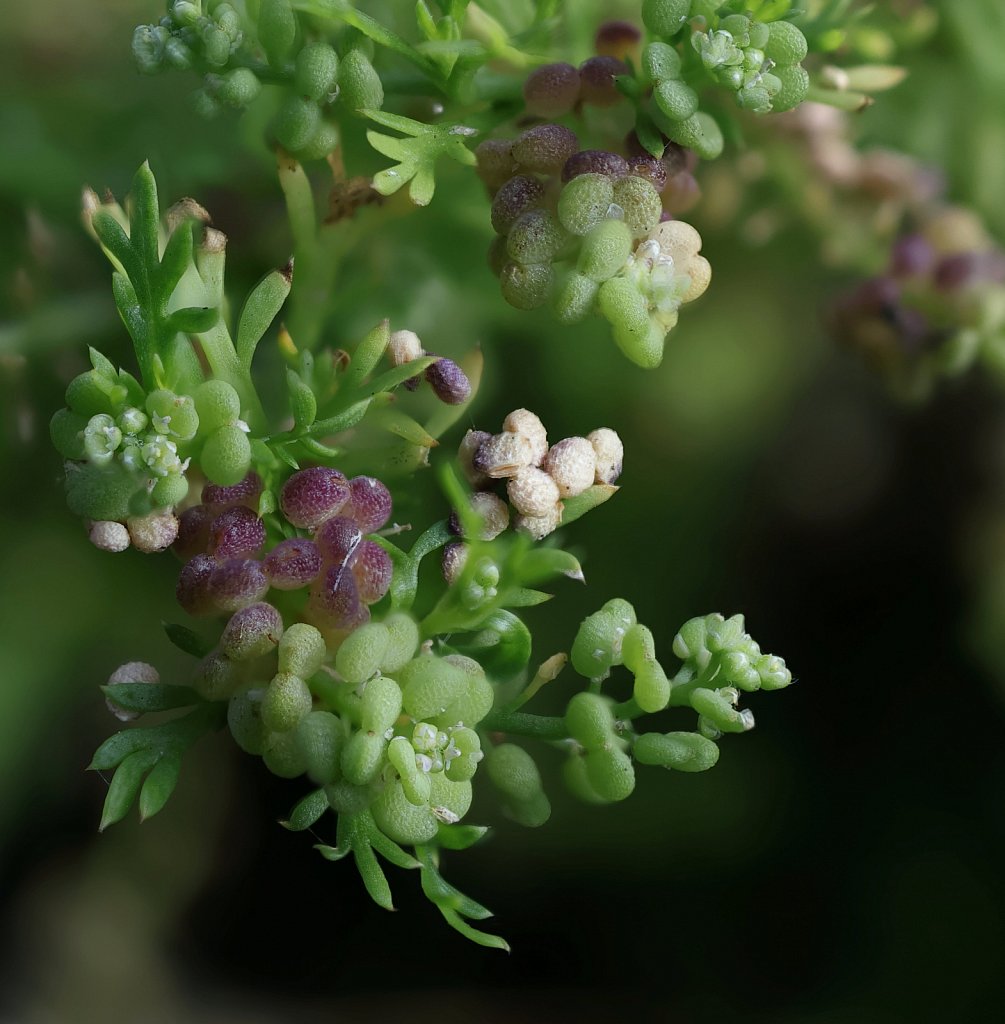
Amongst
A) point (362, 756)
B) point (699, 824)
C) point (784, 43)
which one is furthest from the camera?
point (699, 824)

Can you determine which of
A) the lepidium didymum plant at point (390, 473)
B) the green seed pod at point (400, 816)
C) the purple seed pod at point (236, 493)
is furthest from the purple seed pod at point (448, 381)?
the green seed pod at point (400, 816)

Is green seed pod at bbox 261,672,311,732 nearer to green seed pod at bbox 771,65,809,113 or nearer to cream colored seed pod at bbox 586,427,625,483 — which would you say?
cream colored seed pod at bbox 586,427,625,483

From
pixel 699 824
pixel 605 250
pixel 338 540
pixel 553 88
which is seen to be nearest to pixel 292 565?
pixel 338 540

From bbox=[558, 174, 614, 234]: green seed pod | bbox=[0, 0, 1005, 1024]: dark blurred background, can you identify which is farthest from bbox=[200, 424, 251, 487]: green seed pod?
bbox=[0, 0, 1005, 1024]: dark blurred background

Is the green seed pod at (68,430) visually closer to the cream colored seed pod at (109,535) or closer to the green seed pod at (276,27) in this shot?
the cream colored seed pod at (109,535)

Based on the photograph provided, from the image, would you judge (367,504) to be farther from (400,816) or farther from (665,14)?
(665,14)

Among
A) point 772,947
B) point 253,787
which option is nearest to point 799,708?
point 772,947
